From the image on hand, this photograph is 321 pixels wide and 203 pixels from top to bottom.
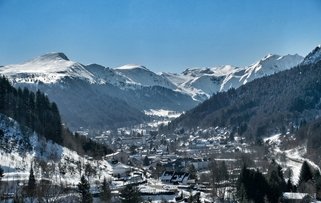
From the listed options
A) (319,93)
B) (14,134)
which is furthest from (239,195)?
(319,93)

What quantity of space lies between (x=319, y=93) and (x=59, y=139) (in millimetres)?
118093

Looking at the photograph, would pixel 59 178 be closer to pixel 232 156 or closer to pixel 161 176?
pixel 161 176

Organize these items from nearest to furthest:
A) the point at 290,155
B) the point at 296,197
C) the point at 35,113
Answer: the point at 296,197 < the point at 35,113 < the point at 290,155

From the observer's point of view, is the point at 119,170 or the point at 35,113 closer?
the point at 119,170

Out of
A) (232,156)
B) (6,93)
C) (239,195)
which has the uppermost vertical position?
(6,93)

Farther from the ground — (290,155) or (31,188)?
(290,155)

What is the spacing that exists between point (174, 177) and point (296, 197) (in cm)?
2746

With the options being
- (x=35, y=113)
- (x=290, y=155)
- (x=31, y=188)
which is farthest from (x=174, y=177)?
(x=290, y=155)

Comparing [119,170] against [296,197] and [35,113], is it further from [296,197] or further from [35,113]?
[296,197]

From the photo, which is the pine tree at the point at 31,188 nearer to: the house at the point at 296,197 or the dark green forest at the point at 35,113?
the house at the point at 296,197

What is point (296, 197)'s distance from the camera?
6238cm

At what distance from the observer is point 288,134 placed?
15575cm

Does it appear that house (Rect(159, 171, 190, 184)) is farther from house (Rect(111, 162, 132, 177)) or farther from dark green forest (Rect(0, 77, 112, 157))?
dark green forest (Rect(0, 77, 112, 157))

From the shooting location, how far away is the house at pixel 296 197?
2420 inches
